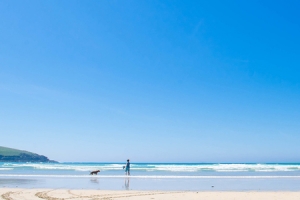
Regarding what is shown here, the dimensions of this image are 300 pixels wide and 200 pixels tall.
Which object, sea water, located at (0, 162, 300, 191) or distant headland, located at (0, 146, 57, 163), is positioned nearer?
sea water, located at (0, 162, 300, 191)

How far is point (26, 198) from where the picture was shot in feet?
38.0

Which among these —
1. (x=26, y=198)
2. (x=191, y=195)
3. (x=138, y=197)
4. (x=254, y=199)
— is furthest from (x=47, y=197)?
(x=254, y=199)

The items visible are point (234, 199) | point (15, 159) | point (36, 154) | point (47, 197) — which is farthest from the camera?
point (36, 154)

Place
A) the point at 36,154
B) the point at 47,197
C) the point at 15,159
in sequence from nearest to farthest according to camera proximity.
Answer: the point at 47,197 < the point at 15,159 < the point at 36,154

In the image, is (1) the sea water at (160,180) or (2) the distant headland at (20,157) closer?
(1) the sea water at (160,180)

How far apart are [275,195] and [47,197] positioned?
9804mm

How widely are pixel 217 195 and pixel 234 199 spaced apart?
3.92ft

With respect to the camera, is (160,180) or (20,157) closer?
(160,180)

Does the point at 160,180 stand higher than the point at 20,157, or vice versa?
the point at 20,157

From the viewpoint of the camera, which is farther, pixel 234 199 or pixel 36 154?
pixel 36 154

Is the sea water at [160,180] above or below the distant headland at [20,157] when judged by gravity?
below

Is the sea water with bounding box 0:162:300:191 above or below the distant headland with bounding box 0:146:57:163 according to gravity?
below

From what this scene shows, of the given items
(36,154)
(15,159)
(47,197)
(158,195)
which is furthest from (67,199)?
(36,154)

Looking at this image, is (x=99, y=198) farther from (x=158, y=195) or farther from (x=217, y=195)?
(x=217, y=195)
